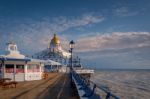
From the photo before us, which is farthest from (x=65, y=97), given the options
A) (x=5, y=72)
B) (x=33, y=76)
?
(x=33, y=76)

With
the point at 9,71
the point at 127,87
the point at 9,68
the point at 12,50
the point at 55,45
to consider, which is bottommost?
the point at 127,87

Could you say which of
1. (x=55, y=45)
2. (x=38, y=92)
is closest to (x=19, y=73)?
(x=38, y=92)

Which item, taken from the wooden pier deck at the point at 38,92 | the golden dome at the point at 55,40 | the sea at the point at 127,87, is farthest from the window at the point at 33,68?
the golden dome at the point at 55,40

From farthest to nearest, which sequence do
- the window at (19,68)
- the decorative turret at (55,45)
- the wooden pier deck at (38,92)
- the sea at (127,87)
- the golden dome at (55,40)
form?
the golden dome at (55,40) → the decorative turret at (55,45) → the sea at (127,87) → the window at (19,68) → the wooden pier deck at (38,92)

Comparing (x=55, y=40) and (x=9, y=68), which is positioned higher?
(x=55, y=40)

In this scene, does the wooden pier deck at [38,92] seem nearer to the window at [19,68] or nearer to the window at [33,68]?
the window at [19,68]

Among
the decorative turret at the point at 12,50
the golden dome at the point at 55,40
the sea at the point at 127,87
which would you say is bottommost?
the sea at the point at 127,87

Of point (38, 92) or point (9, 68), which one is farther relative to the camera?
point (9, 68)

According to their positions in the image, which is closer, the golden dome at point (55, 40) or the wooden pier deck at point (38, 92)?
the wooden pier deck at point (38, 92)

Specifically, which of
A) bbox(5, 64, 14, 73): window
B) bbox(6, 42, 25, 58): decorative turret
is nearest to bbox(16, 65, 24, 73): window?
bbox(5, 64, 14, 73): window

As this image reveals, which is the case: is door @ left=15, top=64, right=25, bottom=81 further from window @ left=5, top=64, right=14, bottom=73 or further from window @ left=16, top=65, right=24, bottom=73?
window @ left=5, top=64, right=14, bottom=73

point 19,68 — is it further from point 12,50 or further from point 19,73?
point 12,50

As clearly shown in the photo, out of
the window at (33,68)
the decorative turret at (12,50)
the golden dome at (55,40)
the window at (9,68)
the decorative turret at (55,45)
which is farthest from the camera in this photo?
the golden dome at (55,40)

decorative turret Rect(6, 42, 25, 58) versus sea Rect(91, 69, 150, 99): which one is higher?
decorative turret Rect(6, 42, 25, 58)
